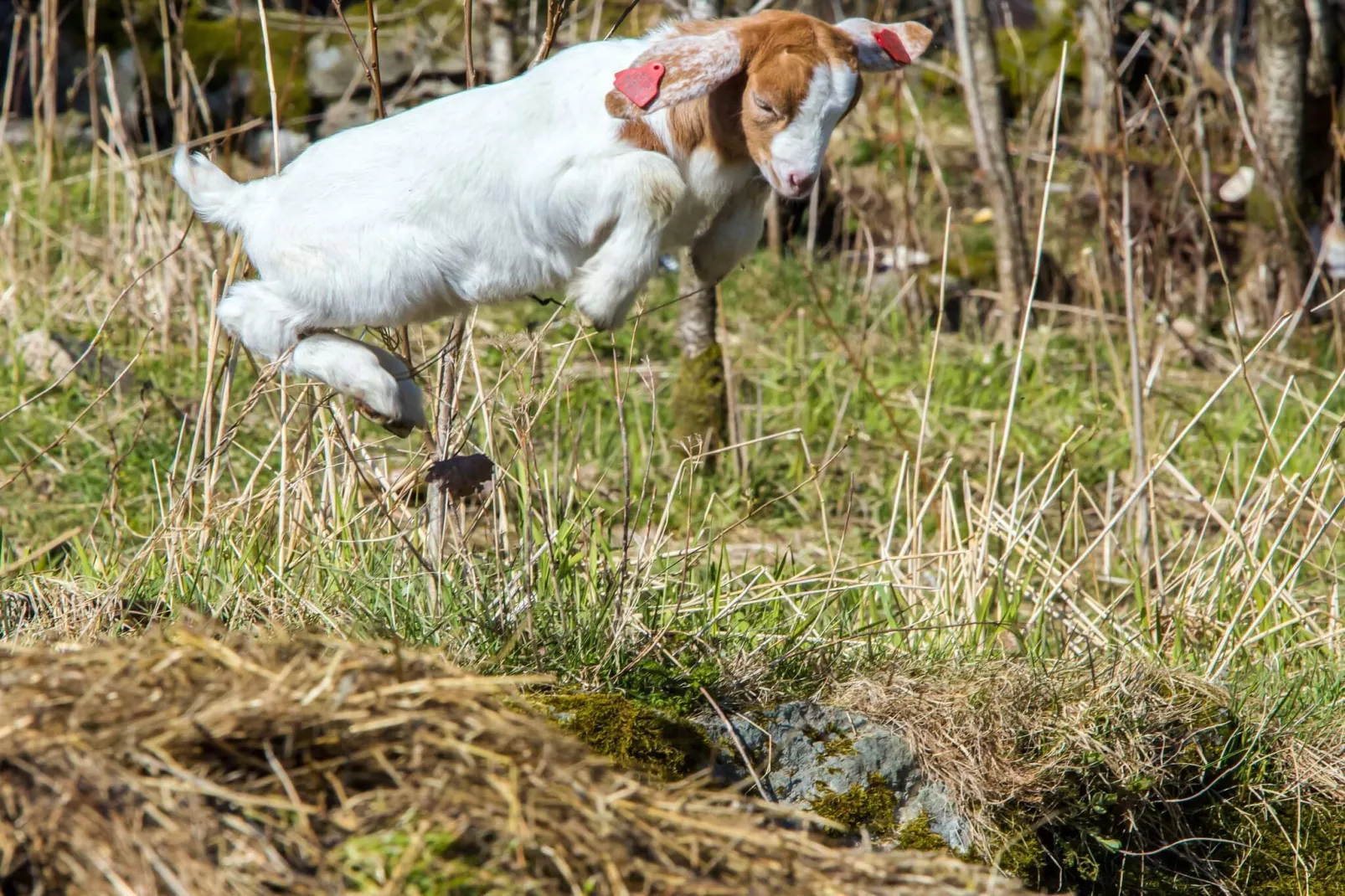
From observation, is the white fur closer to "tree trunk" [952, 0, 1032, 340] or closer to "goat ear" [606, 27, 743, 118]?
"goat ear" [606, 27, 743, 118]

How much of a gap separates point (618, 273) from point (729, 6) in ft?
14.2

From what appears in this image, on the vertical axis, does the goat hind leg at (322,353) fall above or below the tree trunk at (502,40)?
below

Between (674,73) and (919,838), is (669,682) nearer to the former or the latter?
(919,838)

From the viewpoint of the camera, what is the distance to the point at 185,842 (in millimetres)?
1484

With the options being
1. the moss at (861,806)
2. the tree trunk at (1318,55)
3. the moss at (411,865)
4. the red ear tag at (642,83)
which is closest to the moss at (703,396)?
the moss at (861,806)

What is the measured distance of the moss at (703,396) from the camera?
162 inches

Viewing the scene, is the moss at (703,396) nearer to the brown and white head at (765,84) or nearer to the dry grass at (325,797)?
the brown and white head at (765,84)

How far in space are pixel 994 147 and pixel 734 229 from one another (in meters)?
3.50

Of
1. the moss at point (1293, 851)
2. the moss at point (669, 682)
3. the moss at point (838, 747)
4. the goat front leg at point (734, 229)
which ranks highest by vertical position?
the goat front leg at point (734, 229)

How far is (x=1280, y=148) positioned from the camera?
5375mm

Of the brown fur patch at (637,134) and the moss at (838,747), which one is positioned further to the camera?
the moss at (838,747)

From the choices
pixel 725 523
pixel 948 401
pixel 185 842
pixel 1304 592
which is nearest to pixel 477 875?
pixel 185 842

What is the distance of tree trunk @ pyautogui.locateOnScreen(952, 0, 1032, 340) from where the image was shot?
503 cm

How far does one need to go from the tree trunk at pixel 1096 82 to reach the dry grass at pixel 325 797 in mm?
3274
